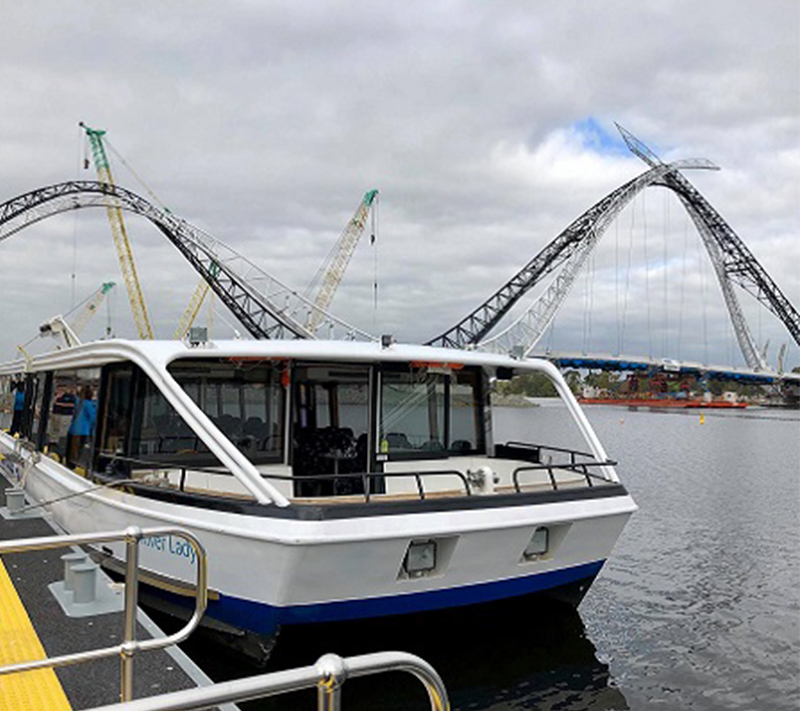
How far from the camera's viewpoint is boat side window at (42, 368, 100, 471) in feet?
27.0

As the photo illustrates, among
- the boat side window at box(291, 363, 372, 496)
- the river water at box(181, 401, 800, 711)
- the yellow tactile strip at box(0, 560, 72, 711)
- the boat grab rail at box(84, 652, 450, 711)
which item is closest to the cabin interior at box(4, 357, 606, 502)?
the boat side window at box(291, 363, 372, 496)

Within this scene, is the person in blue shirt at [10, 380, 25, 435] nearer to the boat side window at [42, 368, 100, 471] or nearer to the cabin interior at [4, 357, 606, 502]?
the boat side window at [42, 368, 100, 471]

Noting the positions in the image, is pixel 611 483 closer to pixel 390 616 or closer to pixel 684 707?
pixel 684 707

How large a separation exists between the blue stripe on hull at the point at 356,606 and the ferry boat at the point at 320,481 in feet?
0.04

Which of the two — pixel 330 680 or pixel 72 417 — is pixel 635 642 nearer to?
pixel 72 417

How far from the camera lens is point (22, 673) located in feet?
14.3

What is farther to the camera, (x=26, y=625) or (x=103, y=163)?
(x=103, y=163)

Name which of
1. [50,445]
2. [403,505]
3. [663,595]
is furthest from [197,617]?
[663,595]

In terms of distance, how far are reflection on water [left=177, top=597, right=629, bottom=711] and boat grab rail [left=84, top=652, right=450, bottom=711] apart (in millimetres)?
3852

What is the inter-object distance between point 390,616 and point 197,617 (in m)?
2.32

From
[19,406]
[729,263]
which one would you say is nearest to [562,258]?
[729,263]

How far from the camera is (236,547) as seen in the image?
5863 millimetres

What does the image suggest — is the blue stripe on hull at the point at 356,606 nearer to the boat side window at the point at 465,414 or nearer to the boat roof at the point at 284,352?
the boat side window at the point at 465,414

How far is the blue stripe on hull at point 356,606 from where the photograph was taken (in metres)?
5.82
